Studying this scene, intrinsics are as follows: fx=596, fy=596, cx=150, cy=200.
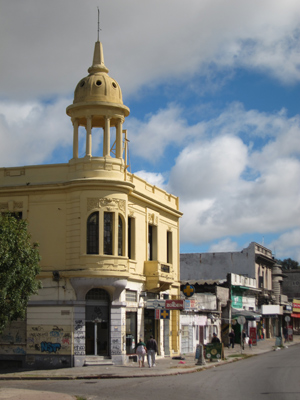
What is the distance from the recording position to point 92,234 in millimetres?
29703

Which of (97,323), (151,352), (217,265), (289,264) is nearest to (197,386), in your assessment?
(151,352)

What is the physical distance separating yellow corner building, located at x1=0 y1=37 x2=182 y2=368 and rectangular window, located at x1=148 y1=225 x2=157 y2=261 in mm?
2732

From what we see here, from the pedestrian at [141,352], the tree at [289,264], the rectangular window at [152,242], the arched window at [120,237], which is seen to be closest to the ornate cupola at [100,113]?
the arched window at [120,237]

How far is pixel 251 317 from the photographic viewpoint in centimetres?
4869

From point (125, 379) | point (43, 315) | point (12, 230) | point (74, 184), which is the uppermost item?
point (74, 184)

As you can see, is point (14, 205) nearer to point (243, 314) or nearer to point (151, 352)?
point (151, 352)

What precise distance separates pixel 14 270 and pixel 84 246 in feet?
18.8

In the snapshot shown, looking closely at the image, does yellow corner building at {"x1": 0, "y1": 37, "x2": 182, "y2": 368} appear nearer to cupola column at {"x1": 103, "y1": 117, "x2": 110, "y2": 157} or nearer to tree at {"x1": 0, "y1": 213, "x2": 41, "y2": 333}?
cupola column at {"x1": 103, "y1": 117, "x2": 110, "y2": 157}

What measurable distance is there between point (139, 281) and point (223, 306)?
18.2 m

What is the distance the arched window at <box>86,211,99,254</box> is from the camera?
2956 centimetres

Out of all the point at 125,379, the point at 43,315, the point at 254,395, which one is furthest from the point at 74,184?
the point at 254,395

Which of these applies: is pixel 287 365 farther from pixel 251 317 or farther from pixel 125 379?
pixel 251 317

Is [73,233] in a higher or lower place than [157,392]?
higher

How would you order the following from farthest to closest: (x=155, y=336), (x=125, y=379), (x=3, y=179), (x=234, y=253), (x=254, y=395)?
1. (x=234, y=253)
2. (x=155, y=336)
3. (x=3, y=179)
4. (x=125, y=379)
5. (x=254, y=395)
